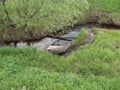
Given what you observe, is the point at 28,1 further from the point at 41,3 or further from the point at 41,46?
the point at 41,46

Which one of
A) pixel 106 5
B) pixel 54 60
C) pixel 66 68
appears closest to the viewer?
pixel 66 68

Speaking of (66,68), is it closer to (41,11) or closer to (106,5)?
(41,11)

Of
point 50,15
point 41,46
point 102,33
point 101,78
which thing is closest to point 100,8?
point 102,33

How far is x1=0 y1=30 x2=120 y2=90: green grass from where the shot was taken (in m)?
10.7

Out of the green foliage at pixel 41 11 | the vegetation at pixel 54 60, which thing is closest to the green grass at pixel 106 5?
the vegetation at pixel 54 60

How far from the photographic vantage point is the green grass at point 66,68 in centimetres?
1070

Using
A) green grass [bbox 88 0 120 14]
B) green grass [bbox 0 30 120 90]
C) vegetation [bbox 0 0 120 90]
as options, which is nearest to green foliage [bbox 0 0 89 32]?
vegetation [bbox 0 0 120 90]

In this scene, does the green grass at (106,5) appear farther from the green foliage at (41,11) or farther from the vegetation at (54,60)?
the green foliage at (41,11)

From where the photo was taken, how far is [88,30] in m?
17.8

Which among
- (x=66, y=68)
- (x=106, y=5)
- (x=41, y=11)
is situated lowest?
(x=66, y=68)

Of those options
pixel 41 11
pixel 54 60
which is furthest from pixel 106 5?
pixel 41 11

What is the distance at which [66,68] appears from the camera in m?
12.9

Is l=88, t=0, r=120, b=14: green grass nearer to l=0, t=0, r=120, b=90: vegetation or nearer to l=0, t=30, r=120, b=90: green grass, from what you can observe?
l=0, t=30, r=120, b=90: green grass

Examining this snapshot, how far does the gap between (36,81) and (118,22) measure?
9673mm
